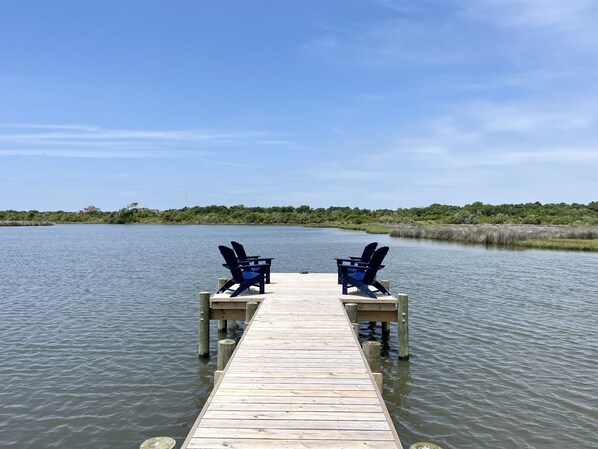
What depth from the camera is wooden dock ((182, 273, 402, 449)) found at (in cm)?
401

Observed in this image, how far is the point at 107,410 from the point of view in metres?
7.27

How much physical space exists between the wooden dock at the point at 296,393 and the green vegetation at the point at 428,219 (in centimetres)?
3846

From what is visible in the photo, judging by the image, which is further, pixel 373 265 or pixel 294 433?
pixel 373 265

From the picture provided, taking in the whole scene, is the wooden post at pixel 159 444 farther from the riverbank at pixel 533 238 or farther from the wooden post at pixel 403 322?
the riverbank at pixel 533 238

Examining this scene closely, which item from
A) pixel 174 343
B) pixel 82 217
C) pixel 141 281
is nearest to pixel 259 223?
pixel 82 217

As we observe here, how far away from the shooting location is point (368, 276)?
33.7ft

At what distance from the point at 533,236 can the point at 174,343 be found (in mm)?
43030

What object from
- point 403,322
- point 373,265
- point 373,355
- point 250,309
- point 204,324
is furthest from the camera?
point 373,265

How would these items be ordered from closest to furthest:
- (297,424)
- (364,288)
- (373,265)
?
(297,424), (364,288), (373,265)

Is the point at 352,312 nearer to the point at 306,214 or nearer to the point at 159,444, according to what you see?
the point at 159,444

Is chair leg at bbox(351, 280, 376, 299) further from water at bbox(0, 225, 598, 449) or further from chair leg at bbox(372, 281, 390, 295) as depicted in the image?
water at bbox(0, 225, 598, 449)

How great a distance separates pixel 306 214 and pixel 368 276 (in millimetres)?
122194

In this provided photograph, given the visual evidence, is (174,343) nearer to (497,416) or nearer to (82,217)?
(497,416)

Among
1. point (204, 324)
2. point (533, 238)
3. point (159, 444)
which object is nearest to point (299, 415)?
point (159, 444)
